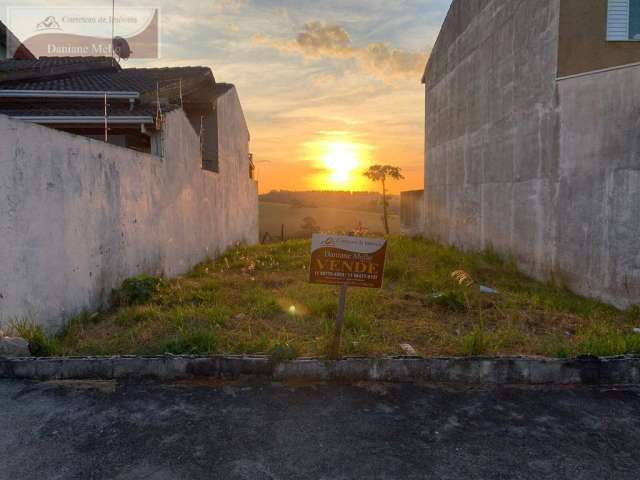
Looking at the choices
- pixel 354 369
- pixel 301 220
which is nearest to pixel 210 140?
pixel 354 369

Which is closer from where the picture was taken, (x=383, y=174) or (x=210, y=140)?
(x=210, y=140)

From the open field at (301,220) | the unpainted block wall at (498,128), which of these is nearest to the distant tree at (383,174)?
the open field at (301,220)

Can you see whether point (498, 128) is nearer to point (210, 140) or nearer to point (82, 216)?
point (210, 140)

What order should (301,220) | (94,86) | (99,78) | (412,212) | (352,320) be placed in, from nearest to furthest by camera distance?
(352,320)
(94,86)
(99,78)
(412,212)
(301,220)

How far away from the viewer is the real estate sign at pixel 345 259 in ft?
12.4

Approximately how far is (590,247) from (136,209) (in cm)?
687

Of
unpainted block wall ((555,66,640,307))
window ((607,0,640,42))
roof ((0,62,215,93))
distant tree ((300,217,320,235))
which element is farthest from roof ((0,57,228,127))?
distant tree ((300,217,320,235))

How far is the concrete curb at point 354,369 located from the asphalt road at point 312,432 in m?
0.14

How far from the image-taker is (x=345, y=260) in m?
3.78

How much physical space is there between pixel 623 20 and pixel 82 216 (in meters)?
8.52

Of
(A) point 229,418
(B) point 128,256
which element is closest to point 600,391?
(A) point 229,418

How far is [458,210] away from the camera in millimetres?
12289

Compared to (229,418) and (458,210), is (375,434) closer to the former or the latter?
(229,418)

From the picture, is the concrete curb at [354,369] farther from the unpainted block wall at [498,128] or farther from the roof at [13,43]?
the roof at [13,43]
